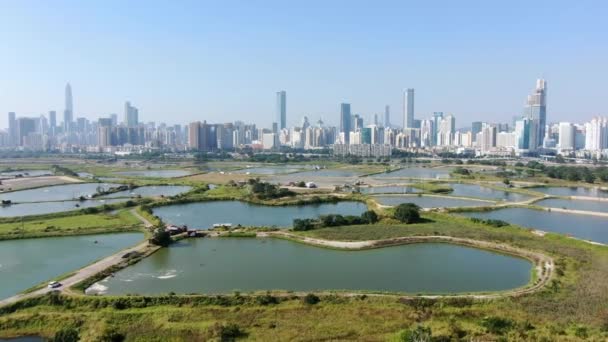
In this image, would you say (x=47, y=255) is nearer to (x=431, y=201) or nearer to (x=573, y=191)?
(x=431, y=201)

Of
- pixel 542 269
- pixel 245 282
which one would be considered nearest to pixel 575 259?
pixel 542 269

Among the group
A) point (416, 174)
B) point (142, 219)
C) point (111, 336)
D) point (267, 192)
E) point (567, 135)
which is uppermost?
point (567, 135)

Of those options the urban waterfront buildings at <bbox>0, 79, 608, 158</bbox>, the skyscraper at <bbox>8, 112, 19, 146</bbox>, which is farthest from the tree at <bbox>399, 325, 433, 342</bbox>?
the skyscraper at <bbox>8, 112, 19, 146</bbox>

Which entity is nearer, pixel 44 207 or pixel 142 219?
pixel 142 219

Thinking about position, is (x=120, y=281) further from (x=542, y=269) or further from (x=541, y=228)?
(x=541, y=228)

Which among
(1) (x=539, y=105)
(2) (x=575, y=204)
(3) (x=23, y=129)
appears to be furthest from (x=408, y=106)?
(2) (x=575, y=204)

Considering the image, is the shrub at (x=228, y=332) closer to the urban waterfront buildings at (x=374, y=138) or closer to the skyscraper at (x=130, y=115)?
the urban waterfront buildings at (x=374, y=138)

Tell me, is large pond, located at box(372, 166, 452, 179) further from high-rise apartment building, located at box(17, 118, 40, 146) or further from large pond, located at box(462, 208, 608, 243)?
high-rise apartment building, located at box(17, 118, 40, 146)
